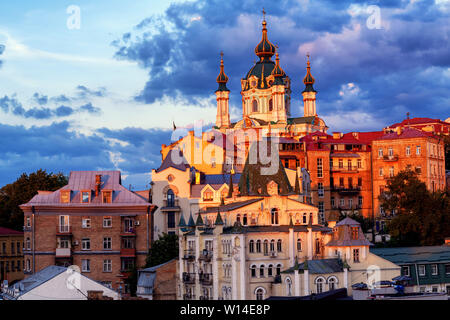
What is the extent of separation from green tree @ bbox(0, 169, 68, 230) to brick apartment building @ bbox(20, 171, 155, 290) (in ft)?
74.7

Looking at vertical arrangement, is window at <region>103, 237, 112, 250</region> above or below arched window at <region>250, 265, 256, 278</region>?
above

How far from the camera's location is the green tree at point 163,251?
8831 centimetres

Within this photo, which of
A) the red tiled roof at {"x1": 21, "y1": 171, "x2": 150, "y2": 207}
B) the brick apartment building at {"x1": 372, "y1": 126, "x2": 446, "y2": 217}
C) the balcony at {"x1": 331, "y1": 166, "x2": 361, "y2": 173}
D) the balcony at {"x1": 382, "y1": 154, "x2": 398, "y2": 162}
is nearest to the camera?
the red tiled roof at {"x1": 21, "y1": 171, "x2": 150, "y2": 207}

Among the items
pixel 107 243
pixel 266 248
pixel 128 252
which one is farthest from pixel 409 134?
pixel 107 243

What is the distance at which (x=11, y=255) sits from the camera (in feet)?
349

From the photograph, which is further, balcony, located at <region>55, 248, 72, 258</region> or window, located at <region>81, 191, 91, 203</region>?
window, located at <region>81, 191, 91, 203</region>

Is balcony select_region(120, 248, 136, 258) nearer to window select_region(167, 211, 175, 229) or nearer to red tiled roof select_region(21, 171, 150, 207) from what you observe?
red tiled roof select_region(21, 171, 150, 207)

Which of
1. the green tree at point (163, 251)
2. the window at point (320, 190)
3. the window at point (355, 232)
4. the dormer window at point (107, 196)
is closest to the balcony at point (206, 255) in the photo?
the green tree at point (163, 251)

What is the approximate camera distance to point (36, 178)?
117938mm

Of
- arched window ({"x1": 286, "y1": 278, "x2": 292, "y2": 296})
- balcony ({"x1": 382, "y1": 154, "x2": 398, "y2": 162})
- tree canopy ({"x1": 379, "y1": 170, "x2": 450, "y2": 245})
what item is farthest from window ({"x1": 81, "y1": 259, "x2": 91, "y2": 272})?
balcony ({"x1": 382, "y1": 154, "x2": 398, "y2": 162})

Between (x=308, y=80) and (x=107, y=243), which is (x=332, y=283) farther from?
(x=308, y=80)

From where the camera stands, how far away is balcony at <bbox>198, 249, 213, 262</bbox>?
79387 millimetres

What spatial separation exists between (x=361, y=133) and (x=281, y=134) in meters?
15.4
